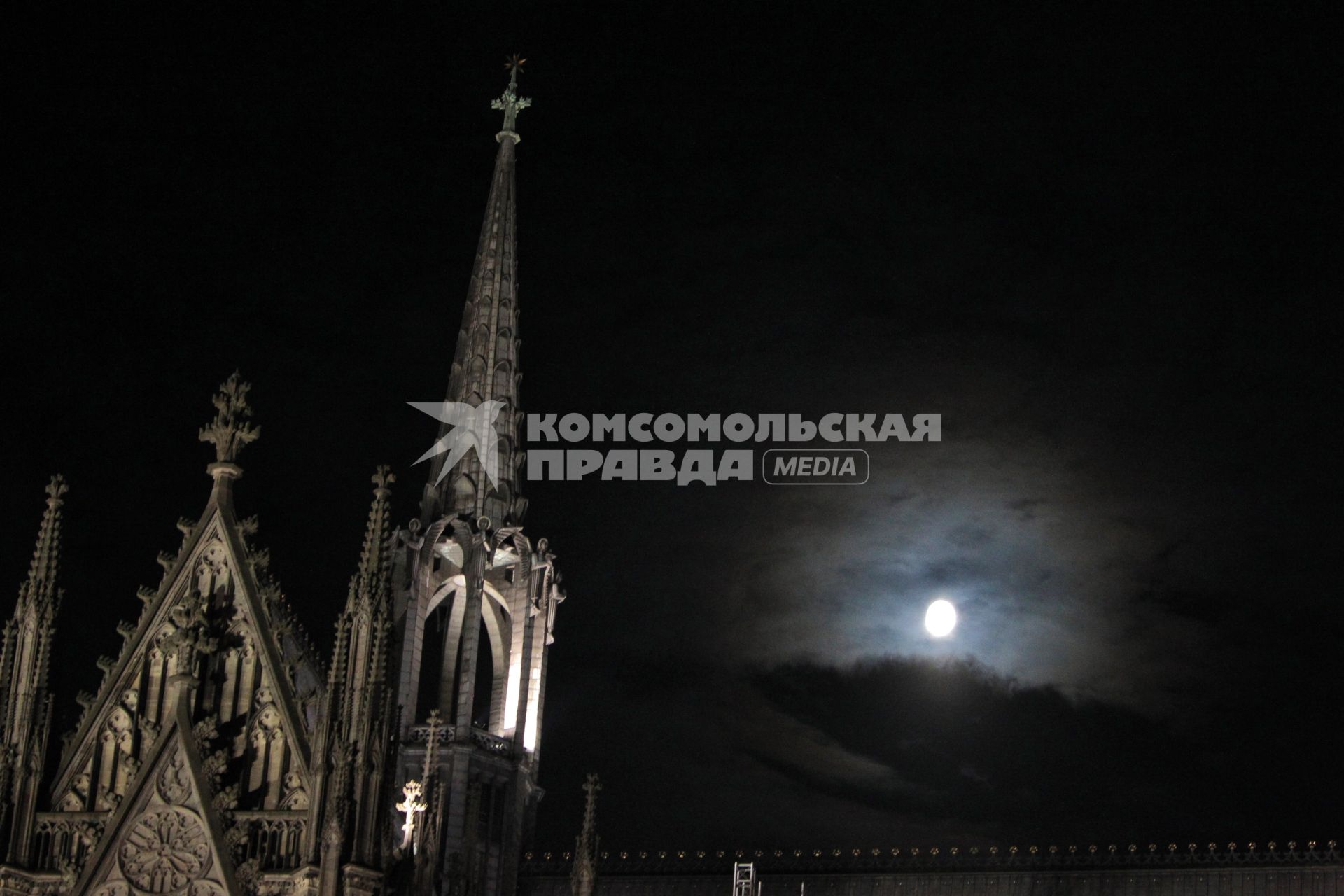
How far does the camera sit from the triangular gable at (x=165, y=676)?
1887 inches

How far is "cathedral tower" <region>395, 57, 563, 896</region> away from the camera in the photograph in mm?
70188

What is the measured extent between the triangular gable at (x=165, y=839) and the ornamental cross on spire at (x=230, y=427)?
656cm

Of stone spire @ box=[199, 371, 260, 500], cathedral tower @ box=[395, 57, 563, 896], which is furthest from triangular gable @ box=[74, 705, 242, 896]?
cathedral tower @ box=[395, 57, 563, 896]

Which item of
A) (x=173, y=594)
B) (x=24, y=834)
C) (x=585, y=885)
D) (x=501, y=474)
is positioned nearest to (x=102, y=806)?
(x=24, y=834)

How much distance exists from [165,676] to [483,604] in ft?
91.0

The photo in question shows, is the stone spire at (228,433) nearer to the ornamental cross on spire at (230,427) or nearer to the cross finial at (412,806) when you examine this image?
the ornamental cross on spire at (230,427)

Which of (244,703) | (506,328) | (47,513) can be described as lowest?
(244,703)

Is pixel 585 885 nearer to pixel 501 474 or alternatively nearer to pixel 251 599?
pixel 251 599

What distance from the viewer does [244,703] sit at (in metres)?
48.3

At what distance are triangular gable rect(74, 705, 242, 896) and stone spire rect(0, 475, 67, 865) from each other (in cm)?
166

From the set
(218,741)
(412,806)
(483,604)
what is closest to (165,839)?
(218,741)

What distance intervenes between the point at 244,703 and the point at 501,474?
2833 cm

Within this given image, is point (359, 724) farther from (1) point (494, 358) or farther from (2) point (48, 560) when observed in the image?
(1) point (494, 358)

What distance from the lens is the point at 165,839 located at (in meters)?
46.9
